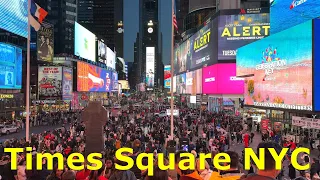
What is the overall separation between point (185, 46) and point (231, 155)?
315 ft

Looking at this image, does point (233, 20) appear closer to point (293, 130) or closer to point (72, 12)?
point (293, 130)

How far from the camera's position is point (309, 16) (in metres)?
34.9

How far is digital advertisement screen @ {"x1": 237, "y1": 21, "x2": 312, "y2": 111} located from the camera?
29141 mm

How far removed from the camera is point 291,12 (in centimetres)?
3850

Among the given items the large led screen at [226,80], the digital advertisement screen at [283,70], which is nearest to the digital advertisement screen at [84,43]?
the large led screen at [226,80]

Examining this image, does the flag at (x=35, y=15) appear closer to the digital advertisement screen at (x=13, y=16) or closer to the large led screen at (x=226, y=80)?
the digital advertisement screen at (x=13, y=16)

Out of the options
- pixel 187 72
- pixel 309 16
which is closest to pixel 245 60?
pixel 309 16

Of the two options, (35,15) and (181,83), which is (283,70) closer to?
(35,15)

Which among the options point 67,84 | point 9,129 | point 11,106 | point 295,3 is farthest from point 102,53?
point 295,3

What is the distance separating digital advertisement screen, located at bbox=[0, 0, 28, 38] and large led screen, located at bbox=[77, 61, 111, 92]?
30440 millimetres

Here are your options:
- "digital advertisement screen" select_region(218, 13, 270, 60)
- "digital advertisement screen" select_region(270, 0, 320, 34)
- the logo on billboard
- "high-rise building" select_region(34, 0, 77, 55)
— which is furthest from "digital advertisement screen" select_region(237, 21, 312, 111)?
"high-rise building" select_region(34, 0, 77, 55)

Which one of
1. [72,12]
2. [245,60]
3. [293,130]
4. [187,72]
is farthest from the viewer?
[72,12]

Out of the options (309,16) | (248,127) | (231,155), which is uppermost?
(309,16)

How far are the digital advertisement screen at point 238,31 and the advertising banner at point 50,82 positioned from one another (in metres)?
31.6
